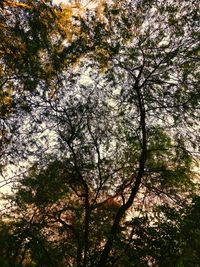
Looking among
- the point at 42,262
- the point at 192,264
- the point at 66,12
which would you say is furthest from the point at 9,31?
the point at 42,262

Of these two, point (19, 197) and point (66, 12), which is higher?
point (66, 12)

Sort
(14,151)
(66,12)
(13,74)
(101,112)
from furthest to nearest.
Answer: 1. (101,112)
2. (14,151)
3. (13,74)
4. (66,12)

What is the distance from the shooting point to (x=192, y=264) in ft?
40.2

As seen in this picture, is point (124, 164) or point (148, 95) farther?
point (124, 164)

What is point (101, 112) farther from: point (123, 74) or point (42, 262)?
point (42, 262)

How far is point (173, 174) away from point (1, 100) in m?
7.42

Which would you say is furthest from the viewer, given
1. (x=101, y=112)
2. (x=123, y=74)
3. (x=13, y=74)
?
(x=101, y=112)

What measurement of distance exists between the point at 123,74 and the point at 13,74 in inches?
181

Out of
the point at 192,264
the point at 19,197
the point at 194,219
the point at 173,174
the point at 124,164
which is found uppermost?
the point at 124,164

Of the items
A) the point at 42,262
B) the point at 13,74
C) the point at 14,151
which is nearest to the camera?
the point at 13,74

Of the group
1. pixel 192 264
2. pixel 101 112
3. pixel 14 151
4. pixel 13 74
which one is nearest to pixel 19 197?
pixel 14 151

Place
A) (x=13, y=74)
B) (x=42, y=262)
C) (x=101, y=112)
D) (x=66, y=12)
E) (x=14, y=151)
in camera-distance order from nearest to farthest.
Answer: (x=66, y=12)
(x=13, y=74)
(x=14, y=151)
(x=101, y=112)
(x=42, y=262)

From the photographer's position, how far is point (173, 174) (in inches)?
579

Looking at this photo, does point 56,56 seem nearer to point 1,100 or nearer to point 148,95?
point 1,100
